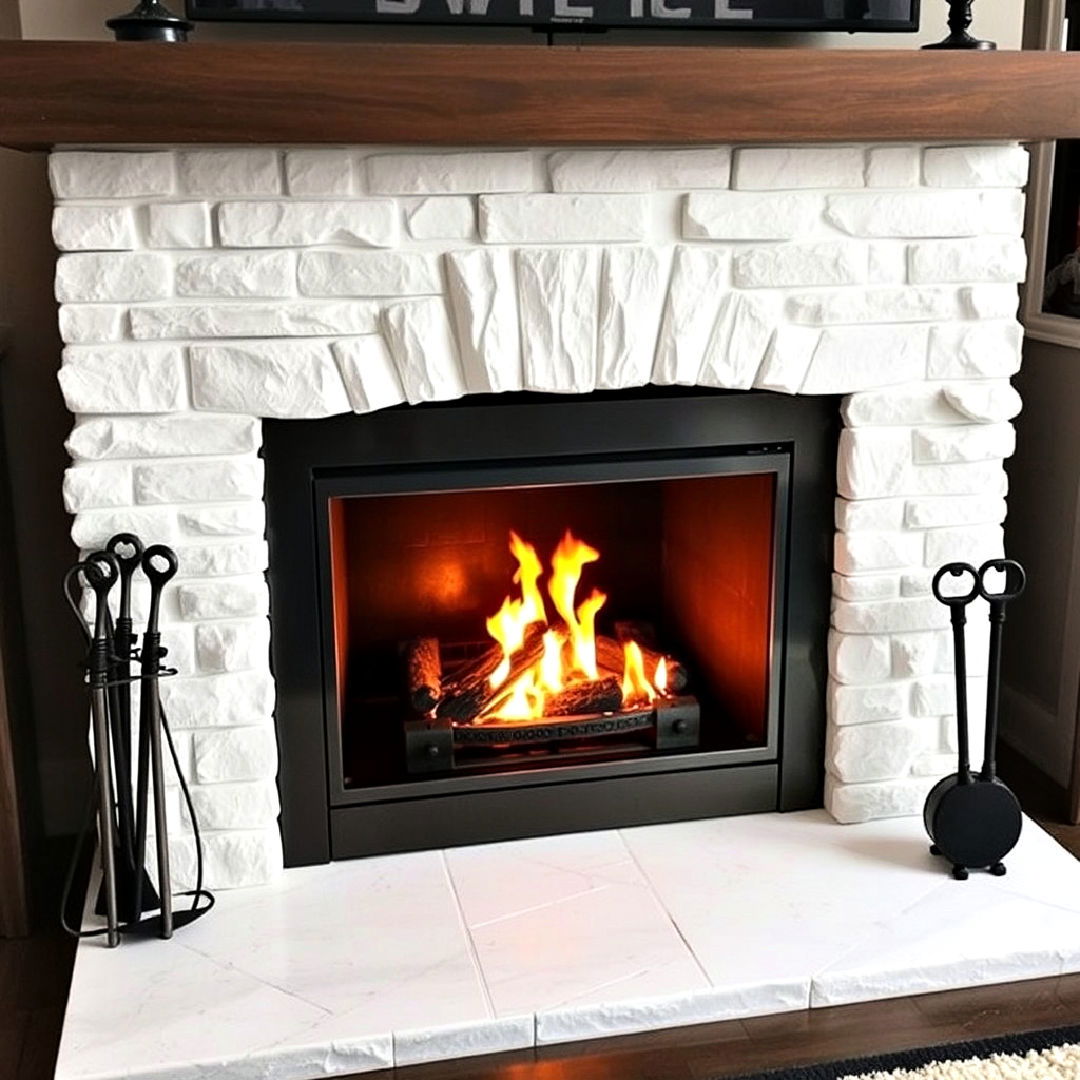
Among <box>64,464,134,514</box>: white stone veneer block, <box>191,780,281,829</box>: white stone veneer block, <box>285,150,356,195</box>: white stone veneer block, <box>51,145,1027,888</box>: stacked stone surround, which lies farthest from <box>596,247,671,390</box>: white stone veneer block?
<box>191,780,281,829</box>: white stone veneer block

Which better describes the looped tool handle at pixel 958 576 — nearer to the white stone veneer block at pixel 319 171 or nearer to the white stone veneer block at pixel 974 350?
the white stone veneer block at pixel 974 350

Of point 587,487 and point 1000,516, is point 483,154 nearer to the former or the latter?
point 587,487

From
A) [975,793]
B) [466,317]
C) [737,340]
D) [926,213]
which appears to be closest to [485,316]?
[466,317]

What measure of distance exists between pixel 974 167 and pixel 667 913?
1207 mm

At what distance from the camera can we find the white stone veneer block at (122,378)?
1890mm

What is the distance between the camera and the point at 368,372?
1944mm

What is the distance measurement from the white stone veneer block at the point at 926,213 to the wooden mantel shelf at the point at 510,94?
0.15m

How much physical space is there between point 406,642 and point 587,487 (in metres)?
0.42

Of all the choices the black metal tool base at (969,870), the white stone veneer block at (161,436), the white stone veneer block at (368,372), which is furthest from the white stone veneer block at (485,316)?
the black metal tool base at (969,870)

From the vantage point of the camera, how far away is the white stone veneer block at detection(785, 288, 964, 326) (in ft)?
6.73

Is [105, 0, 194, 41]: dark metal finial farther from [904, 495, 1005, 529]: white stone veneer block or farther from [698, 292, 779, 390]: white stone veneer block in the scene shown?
[904, 495, 1005, 529]: white stone veneer block

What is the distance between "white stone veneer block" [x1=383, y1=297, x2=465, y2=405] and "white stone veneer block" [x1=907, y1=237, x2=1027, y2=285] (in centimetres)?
71

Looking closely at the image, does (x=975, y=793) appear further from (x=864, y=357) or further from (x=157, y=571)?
(x=157, y=571)

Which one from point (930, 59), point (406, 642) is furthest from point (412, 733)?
point (930, 59)
